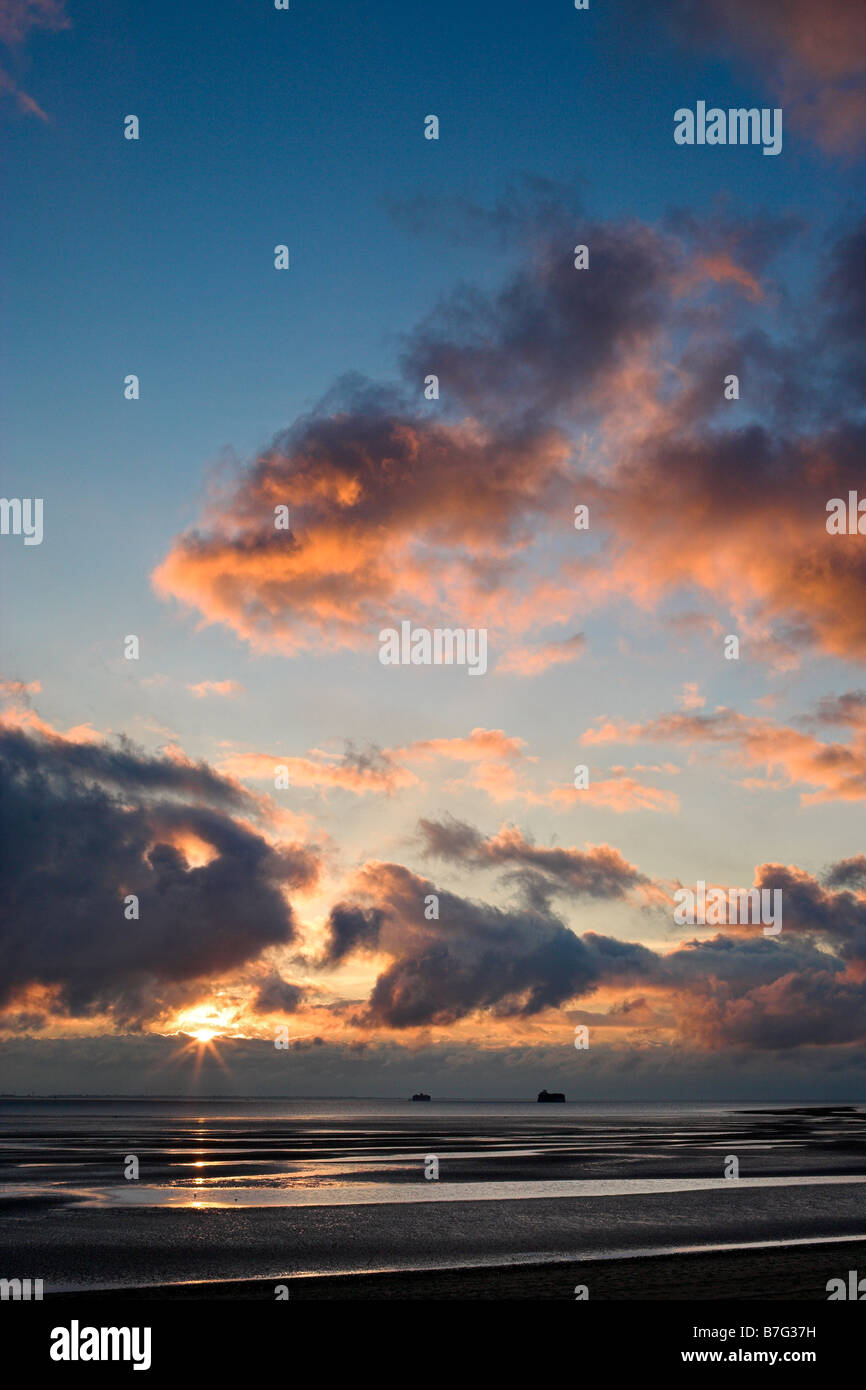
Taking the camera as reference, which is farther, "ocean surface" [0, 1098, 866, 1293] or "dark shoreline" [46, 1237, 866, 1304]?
"ocean surface" [0, 1098, 866, 1293]

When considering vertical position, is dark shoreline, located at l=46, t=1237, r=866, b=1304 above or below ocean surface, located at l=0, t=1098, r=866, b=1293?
above

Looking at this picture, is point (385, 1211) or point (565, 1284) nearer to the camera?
point (565, 1284)

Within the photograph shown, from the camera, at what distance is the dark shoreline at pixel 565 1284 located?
2653 cm

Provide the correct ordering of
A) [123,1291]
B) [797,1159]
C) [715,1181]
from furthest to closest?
[797,1159], [715,1181], [123,1291]

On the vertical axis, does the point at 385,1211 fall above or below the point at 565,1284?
below

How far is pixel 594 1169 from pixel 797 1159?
71.3ft

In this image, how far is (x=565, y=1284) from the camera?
2789cm

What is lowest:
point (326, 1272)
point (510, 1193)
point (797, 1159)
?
point (797, 1159)

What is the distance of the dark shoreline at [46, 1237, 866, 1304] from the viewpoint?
1045 inches
